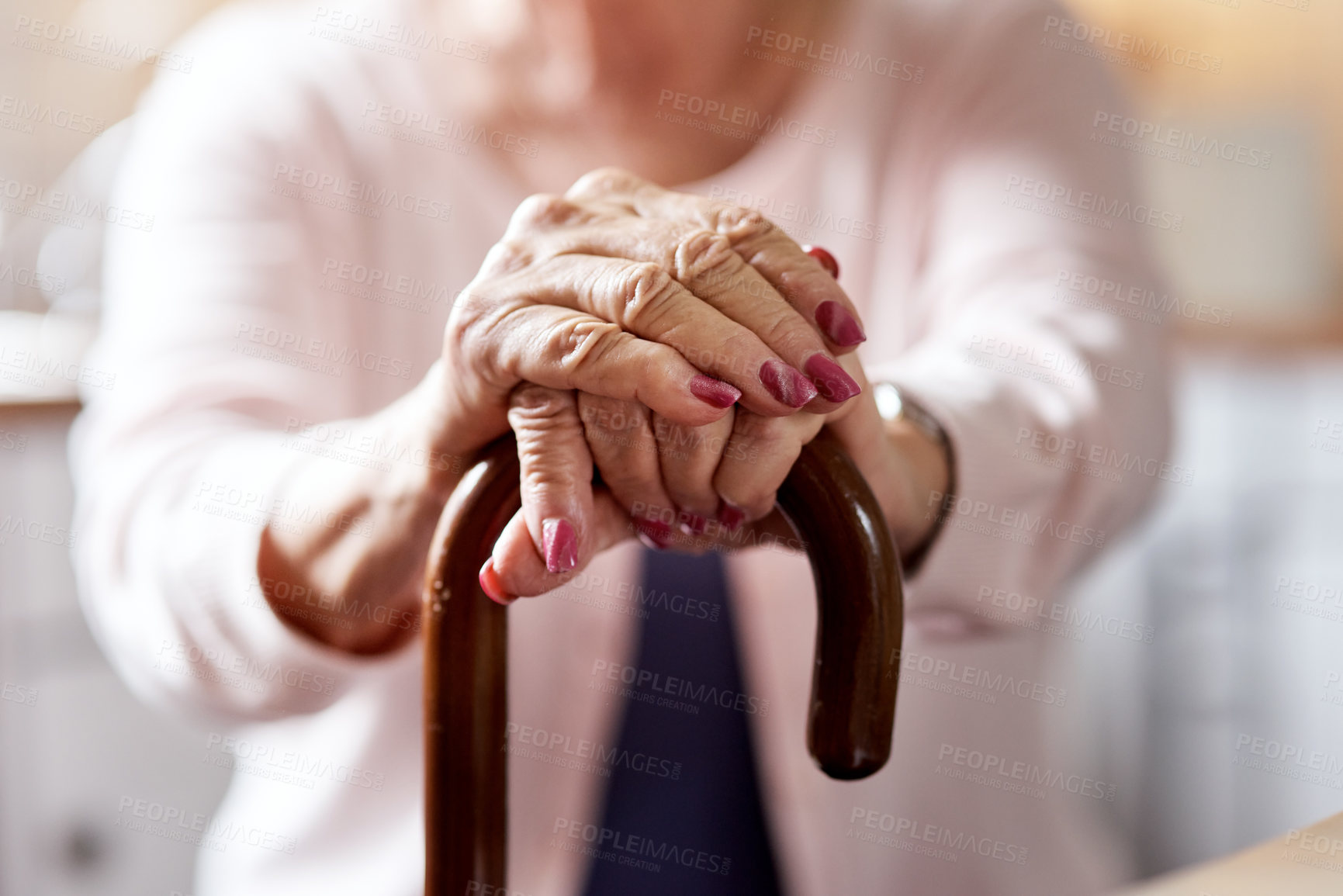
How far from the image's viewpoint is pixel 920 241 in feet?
2.36

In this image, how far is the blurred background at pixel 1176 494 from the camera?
122 cm

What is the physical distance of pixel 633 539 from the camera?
0.48m

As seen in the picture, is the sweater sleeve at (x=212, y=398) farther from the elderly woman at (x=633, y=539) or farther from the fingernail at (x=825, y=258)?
the fingernail at (x=825, y=258)

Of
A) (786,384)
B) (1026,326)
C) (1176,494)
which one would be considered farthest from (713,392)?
(1176,494)

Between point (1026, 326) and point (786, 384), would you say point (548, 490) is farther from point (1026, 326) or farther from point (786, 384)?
point (1026, 326)

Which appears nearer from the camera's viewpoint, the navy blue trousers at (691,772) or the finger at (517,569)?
the finger at (517,569)

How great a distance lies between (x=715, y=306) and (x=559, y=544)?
82 millimetres

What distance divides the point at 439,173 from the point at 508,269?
1.27ft

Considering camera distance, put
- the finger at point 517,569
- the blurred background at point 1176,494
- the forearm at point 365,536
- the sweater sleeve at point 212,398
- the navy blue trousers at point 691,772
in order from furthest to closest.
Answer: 1. the blurred background at point 1176,494
2. the navy blue trousers at point 691,772
3. the sweater sleeve at point 212,398
4. the forearm at point 365,536
5. the finger at point 517,569

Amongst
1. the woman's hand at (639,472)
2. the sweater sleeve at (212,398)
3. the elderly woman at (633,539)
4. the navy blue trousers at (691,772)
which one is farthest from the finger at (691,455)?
the navy blue trousers at (691,772)

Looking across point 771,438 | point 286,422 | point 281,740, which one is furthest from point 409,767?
point 771,438

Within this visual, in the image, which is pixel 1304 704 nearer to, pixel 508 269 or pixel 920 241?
pixel 920 241

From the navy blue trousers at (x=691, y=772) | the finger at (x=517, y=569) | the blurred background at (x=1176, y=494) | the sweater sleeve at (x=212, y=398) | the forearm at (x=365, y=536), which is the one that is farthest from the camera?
the blurred background at (x=1176, y=494)

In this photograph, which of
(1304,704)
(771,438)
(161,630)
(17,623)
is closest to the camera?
(771,438)
